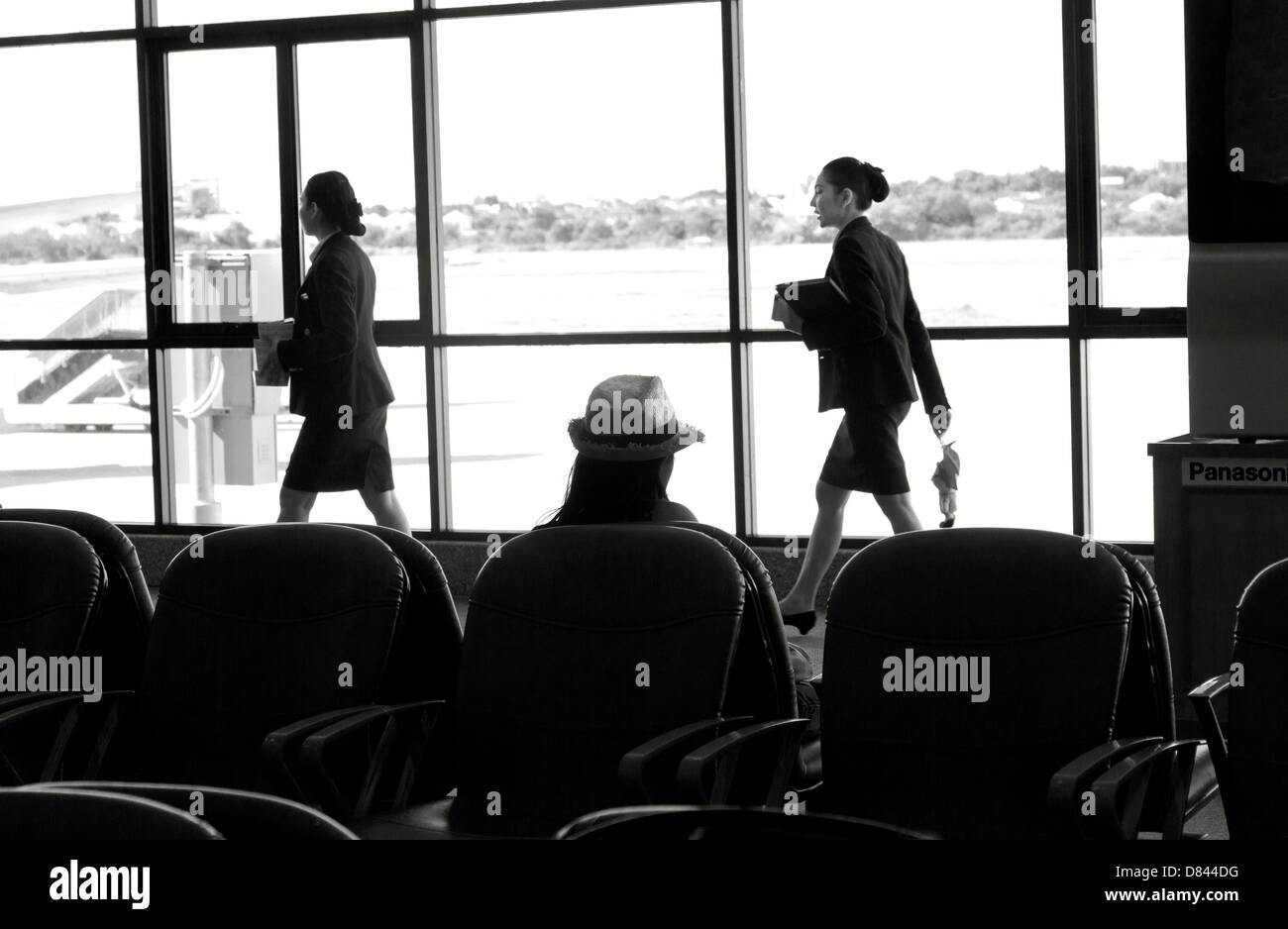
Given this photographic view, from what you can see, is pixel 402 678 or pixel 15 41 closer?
pixel 402 678

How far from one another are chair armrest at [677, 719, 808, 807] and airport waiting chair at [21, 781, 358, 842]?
88cm

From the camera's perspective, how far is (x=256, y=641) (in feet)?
8.96

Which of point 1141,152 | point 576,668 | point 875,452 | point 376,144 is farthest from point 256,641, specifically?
point 376,144

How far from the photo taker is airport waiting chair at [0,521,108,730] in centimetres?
283

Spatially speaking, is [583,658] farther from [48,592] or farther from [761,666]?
[48,592]

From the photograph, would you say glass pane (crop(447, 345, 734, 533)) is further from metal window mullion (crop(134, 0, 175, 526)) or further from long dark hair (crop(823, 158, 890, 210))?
long dark hair (crop(823, 158, 890, 210))

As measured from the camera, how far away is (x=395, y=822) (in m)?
2.62

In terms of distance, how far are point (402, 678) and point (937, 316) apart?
3659mm

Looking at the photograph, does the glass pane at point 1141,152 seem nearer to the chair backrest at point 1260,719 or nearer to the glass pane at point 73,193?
the chair backrest at point 1260,719

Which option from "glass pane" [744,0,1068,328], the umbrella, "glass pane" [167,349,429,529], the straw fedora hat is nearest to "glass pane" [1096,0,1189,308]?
"glass pane" [744,0,1068,328]

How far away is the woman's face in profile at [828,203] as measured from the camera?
16.6 feet

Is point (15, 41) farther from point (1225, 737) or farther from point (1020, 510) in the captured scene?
point (1225, 737)

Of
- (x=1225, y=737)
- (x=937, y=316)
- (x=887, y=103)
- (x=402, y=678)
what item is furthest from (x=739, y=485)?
(x=1225, y=737)

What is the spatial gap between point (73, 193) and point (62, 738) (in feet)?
15.9
